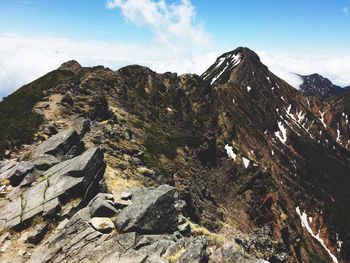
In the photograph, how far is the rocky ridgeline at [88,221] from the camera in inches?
701

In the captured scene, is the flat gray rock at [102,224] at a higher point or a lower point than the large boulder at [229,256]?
higher

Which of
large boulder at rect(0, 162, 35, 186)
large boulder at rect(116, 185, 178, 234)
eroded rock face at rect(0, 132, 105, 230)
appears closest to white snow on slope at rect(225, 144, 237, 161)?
large boulder at rect(0, 162, 35, 186)

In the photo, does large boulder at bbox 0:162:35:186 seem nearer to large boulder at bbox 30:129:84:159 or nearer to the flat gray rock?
large boulder at bbox 30:129:84:159

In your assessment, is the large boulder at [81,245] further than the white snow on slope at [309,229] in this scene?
No

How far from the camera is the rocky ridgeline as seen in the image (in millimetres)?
17812

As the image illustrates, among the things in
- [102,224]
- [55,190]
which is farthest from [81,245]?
[55,190]

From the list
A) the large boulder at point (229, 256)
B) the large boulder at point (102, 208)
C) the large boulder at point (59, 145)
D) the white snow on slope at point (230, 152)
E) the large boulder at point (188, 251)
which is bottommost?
the white snow on slope at point (230, 152)

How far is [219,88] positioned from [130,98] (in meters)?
100

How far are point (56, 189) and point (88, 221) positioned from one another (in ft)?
14.4

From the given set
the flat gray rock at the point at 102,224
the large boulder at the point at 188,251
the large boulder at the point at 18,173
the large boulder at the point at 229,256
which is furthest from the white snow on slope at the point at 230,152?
the large boulder at the point at 188,251

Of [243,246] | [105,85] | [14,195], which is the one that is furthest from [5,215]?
[105,85]

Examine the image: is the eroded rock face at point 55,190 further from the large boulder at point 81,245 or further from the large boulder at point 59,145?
the large boulder at point 59,145

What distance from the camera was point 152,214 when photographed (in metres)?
19.9

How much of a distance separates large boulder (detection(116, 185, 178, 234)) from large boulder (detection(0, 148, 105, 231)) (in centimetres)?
405
